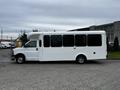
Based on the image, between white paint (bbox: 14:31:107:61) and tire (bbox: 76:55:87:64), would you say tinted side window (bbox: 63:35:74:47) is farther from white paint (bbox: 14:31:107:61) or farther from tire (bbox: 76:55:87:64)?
tire (bbox: 76:55:87:64)

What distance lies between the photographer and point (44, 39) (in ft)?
77.0

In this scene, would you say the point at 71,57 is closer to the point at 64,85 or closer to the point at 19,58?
the point at 19,58

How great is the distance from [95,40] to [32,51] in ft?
16.6

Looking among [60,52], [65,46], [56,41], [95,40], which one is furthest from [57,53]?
[95,40]

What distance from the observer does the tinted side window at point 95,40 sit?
77.1 ft

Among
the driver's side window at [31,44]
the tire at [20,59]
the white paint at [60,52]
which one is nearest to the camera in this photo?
the white paint at [60,52]

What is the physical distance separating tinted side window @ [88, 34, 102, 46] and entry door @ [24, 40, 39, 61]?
4188 mm

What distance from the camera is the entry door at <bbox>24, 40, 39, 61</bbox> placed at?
76.9ft

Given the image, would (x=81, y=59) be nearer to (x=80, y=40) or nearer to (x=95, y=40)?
(x=80, y=40)

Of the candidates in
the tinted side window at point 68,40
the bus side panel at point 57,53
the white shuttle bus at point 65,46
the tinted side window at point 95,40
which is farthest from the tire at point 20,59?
the tinted side window at point 95,40

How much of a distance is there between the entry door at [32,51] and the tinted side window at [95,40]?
13.7ft

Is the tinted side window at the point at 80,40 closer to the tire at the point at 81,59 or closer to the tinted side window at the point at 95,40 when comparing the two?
the tinted side window at the point at 95,40

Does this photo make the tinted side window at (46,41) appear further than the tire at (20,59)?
No

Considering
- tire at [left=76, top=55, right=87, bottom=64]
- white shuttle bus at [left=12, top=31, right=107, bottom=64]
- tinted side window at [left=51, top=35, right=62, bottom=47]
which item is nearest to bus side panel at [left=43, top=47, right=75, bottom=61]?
white shuttle bus at [left=12, top=31, right=107, bottom=64]
